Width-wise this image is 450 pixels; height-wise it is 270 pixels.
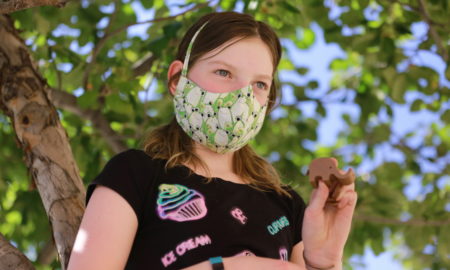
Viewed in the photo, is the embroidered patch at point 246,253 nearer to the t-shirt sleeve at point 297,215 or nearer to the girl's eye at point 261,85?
the t-shirt sleeve at point 297,215

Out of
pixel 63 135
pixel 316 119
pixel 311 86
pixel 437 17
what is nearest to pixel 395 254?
pixel 316 119

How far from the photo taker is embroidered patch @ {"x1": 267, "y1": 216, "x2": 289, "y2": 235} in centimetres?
202

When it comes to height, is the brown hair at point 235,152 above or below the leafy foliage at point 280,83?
above

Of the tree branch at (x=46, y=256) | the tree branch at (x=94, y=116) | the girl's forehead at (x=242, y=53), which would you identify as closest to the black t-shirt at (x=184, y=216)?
the girl's forehead at (x=242, y=53)

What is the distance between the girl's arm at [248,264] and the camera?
1.74 metres

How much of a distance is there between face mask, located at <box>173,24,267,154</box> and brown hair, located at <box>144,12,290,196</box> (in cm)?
6

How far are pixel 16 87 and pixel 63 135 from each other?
Result: 0.25 meters

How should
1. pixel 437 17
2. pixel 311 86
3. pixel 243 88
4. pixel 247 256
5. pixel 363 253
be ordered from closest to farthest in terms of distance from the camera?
pixel 247 256 → pixel 243 88 → pixel 437 17 → pixel 363 253 → pixel 311 86

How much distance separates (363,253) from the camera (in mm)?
5051

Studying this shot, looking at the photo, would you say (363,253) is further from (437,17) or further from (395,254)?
(395,254)

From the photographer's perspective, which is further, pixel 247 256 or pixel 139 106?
pixel 139 106

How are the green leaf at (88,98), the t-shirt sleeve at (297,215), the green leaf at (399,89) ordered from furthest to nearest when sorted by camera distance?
the green leaf at (399,89) < the green leaf at (88,98) < the t-shirt sleeve at (297,215)

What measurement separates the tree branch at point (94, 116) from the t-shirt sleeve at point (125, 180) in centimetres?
180

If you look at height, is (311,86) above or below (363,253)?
above
